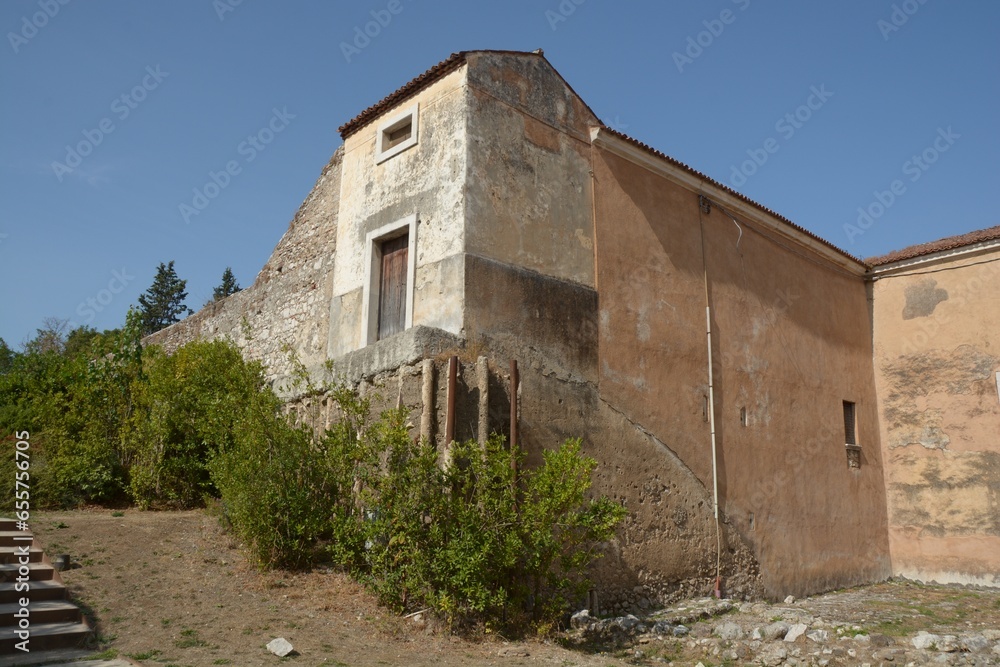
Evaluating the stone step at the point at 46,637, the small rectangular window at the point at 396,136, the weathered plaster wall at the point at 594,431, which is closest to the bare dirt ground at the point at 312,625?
the stone step at the point at 46,637

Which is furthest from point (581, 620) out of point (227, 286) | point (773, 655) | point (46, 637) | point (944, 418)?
point (227, 286)

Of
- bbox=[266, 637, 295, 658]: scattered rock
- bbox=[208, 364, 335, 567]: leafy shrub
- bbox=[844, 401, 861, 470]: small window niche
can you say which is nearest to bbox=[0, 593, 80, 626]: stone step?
bbox=[266, 637, 295, 658]: scattered rock

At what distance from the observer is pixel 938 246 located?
16000 mm

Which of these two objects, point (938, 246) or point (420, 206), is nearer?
point (420, 206)

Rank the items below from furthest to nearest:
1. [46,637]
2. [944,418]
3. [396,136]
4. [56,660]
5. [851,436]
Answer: [851,436] < [944,418] < [396,136] < [46,637] < [56,660]

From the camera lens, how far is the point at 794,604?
12.6 meters

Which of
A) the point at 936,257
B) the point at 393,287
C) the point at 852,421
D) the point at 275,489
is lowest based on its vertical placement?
the point at 275,489

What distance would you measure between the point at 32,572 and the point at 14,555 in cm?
43

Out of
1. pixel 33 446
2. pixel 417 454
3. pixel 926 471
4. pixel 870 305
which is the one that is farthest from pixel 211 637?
pixel 870 305

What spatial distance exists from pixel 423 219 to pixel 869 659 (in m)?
7.64

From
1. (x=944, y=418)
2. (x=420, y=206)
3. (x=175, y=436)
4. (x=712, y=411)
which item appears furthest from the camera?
(x=944, y=418)

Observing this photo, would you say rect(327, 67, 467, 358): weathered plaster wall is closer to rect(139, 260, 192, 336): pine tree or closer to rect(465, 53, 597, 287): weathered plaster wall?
rect(465, 53, 597, 287): weathered plaster wall

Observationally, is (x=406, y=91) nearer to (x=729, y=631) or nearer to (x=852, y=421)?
(x=729, y=631)

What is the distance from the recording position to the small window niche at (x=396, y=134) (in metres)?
11.3
